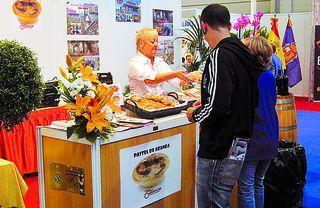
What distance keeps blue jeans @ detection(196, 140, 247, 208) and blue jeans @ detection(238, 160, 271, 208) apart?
371mm

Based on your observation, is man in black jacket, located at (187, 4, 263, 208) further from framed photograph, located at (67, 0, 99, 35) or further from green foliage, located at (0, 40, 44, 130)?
framed photograph, located at (67, 0, 99, 35)

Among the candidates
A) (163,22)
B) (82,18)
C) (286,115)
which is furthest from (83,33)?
(286,115)

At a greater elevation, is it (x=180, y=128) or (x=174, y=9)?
(x=174, y=9)

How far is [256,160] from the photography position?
96.3 inches

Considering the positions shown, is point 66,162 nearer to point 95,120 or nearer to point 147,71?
point 95,120

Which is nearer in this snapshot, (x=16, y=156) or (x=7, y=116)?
(x=7, y=116)

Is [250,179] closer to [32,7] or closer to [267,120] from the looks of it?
[267,120]

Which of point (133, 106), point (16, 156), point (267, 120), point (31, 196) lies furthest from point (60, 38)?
point (267, 120)

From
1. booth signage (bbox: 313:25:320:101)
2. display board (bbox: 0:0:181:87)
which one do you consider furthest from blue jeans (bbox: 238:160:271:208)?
booth signage (bbox: 313:25:320:101)

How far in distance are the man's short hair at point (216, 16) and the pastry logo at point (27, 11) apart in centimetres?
306

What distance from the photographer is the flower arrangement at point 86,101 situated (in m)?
2.09

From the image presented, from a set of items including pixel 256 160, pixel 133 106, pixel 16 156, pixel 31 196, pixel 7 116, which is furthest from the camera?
pixel 16 156

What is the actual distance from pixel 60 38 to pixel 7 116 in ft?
11.8

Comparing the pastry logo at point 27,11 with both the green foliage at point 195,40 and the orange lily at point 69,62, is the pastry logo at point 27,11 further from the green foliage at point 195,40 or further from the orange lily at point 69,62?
the orange lily at point 69,62
